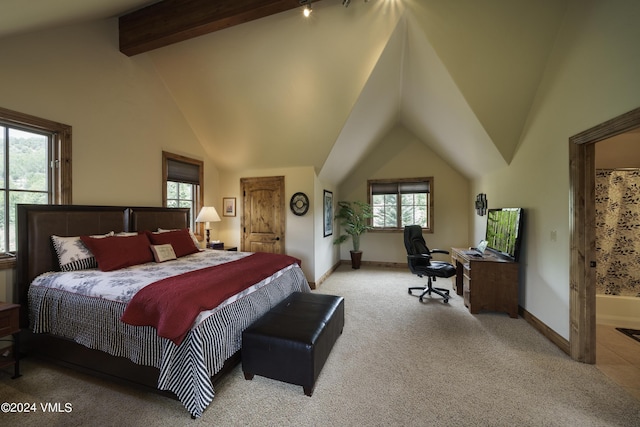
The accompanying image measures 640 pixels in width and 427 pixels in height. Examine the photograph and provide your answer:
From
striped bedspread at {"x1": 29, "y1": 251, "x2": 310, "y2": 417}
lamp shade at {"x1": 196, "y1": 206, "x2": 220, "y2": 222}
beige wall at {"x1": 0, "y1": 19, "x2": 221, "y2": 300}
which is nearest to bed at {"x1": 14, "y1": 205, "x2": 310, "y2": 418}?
striped bedspread at {"x1": 29, "y1": 251, "x2": 310, "y2": 417}

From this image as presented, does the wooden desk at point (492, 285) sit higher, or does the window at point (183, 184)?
the window at point (183, 184)

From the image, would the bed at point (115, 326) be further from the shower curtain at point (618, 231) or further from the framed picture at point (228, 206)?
the shower curtain at point (618, 231)

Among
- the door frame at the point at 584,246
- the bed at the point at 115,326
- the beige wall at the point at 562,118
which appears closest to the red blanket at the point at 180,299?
the bed at the point at 115,326

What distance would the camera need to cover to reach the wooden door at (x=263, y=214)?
4.75m

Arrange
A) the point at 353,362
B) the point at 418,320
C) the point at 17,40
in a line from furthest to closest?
the point at 418,320 < the point at 17,40 < the point at 353,362

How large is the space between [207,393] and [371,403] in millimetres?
1118

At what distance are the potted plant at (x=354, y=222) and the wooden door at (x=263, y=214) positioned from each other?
1628 mm

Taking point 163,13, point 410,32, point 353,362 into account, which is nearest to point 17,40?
point 163,13

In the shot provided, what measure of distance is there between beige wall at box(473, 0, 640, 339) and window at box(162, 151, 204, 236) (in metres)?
4.95

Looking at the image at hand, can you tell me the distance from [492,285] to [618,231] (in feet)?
5.08

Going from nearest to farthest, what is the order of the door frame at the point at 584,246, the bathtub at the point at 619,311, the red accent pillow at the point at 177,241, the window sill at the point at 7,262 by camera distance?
the door frame at the point at 584,246 → the window sill at the point at 7,262 → the bathtub at the point at 619,311 → the red accent pillow at the point at 177,241

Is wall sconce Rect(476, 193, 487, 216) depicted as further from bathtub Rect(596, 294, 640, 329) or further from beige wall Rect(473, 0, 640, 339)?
bathtub Rect(596, 294, 640, 329)

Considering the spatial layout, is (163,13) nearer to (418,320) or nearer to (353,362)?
(353,362)

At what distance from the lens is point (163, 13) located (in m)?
2.88
